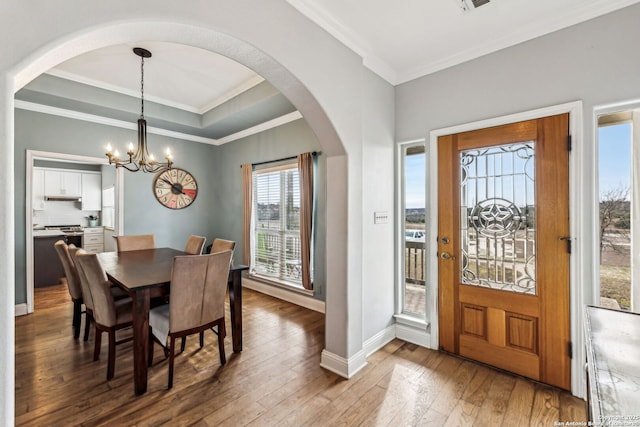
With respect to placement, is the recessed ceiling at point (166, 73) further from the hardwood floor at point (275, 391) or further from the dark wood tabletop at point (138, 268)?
the hardwood floor at point (275, 391)

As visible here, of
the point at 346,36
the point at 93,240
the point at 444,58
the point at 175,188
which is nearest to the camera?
the point at 346,36

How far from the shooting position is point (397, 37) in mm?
2318

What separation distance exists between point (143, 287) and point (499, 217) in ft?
9.41

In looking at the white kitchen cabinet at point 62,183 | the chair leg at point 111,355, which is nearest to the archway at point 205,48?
the chair leg at point 111,355

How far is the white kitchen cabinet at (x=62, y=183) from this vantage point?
6.41 meters

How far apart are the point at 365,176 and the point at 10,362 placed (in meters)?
2.29

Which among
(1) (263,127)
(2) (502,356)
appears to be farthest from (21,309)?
(2) (502,356)

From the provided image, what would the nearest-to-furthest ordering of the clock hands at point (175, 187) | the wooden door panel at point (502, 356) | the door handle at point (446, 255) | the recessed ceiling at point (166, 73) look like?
1. the wooden door panel at point (502, 356)
2. the door handle at point (446, 255)
3. the recessed ceiling at point (166, 73)
4. the clock hands at point (175, 187)

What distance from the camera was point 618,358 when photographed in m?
0.91

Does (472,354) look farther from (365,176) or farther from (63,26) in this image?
(63,26)

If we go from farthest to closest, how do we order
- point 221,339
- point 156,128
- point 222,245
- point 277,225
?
1. point 156,128
2. point 277,225
3. point 222,245
4. point 221,339

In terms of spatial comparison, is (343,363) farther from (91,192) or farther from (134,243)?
(91,192)

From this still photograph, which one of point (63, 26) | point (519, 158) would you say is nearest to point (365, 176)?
point (519, 158)

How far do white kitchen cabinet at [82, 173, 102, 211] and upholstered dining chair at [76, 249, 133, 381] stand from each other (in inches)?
240
